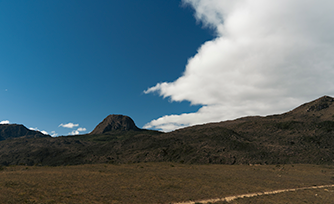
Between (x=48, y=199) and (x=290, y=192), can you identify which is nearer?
(x=48, y=199)

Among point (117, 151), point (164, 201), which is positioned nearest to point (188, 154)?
point (117, 151)

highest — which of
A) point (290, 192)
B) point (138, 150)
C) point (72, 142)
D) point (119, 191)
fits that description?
point (72, 142)

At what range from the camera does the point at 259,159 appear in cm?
7262

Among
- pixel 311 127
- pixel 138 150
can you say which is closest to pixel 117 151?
pixel 138 150

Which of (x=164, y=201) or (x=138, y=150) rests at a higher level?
(x=138, y=150)

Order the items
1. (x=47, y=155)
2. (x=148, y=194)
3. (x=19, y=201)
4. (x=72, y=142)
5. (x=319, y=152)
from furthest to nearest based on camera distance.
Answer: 1. (x=72, y=142)
2. (x=47, y=155)
3. (x=319, y=152)
4. (x=148, y=194)
5. (x=19, y=201)

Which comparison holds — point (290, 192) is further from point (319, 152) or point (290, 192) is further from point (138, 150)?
point (138, 150)

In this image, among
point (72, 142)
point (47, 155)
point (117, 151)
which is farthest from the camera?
point (72, 142)

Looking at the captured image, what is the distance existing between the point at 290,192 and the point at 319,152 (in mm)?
58502

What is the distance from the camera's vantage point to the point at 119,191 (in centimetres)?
2991

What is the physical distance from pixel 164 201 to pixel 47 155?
11876cm

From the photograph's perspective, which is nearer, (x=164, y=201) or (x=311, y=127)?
(x=164, y=201)

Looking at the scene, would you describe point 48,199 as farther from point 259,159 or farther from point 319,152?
point 319,152

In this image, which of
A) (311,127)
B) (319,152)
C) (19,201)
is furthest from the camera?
(311,127)
